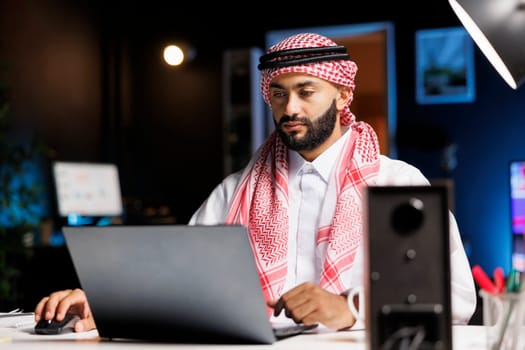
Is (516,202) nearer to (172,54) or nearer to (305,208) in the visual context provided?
(172,54)

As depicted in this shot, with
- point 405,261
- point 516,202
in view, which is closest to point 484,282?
point 405,261

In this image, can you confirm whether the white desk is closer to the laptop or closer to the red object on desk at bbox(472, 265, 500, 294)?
the laptop

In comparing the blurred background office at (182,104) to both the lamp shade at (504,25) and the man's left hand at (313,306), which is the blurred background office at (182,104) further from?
the lamp shade at (504,25)

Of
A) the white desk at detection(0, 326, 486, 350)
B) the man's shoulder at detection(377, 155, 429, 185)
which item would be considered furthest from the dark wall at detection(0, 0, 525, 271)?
the white desk at detection(0, 326, 486, 350)

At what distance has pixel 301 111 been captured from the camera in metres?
2.46

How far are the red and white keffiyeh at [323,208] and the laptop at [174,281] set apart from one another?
A: 30.8 inches

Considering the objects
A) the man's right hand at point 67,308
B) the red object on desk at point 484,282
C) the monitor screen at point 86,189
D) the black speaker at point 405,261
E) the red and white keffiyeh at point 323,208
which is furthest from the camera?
the monitor screen at point 86,189

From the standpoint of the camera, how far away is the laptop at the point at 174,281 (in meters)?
1.31

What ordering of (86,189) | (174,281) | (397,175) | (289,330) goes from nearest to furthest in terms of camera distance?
1. (174,281)
2. (289,330)
3. (397,175)
4. (86,189)

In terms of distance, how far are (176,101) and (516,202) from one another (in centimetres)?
321

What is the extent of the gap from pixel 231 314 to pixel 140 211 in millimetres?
4970

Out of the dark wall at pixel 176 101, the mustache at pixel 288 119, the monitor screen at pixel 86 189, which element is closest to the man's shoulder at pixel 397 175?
the mustache at pixel 288 119

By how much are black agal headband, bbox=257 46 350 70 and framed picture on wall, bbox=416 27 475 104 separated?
13.4 feet

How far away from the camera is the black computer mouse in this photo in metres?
1.66
